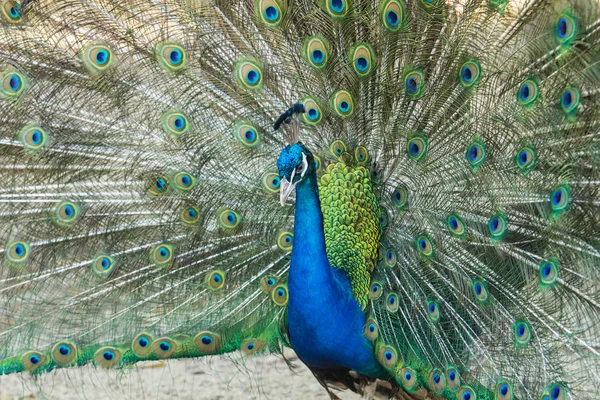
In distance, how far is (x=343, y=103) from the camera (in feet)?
7.50

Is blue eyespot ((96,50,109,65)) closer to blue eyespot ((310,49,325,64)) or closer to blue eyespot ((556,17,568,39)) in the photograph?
blue eyespot ((310,49,325,64))

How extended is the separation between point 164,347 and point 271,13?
1124mm

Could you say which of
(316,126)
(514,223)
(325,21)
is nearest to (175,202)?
(316,126)

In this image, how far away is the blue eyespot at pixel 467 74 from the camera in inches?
82.1

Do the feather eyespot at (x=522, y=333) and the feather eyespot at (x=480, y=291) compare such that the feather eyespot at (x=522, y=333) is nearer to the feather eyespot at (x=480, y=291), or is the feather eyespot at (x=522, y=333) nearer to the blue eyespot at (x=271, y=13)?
the feather eyespot at (x=480, y=291)

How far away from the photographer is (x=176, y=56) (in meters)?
2.32

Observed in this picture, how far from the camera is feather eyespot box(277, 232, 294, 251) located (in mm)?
2510

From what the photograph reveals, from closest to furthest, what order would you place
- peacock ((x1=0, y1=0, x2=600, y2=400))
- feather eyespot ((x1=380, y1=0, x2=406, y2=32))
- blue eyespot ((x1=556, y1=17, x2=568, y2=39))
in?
blue eyespot ((x1=556, y1=17, x2=568, y2=39))
peacock ((x1=0, y1=0, x2=600, y2=400))
feather eyespot ((x1=380, y1=0, x2=406, y2=32))

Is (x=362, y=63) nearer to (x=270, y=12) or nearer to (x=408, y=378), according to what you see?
(x=270, y=12)

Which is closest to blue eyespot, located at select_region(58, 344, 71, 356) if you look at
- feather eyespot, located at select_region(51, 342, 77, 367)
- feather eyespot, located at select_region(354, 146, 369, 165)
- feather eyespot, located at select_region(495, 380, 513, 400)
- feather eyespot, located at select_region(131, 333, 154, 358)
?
feather eyespot, located at select_region(51, 342, 77, 367)

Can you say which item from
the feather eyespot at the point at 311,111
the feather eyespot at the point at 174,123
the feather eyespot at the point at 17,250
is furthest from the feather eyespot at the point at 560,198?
the feather eyespot at the point at 17,250

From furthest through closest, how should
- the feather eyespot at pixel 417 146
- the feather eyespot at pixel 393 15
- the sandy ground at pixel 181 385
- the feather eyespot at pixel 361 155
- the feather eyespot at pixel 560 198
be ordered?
the sandy ground at pixel 181 385
the feather eyespot at pixel 361 155
the feather eyespot at pixel 417 146
the feather eyespot at pixel 393 15
the feather eyespot at pixel 560 198

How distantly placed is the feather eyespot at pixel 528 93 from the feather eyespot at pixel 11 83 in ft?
4.96

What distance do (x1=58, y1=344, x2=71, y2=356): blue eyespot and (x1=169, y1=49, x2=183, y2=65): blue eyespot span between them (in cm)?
98
